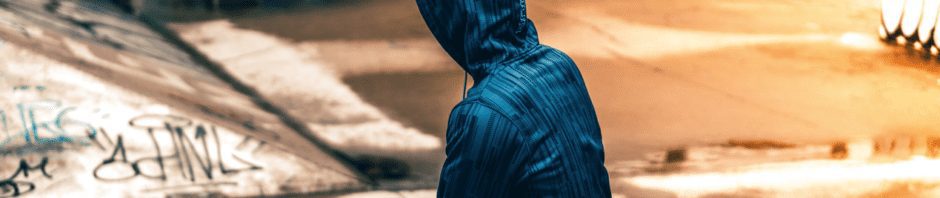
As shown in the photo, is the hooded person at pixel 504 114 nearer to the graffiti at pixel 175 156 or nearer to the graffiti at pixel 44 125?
the graffiti at pixel 175 156

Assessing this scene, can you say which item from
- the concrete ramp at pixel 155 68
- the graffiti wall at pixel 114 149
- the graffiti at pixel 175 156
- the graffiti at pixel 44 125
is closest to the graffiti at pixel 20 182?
the graffiti wall at pixel 114 149

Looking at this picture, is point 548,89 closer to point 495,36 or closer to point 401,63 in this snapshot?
point 495,36

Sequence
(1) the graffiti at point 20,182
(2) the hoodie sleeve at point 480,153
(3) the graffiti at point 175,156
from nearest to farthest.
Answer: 1. (2) the hoodie sleeve at point 480,153
2. (1) the graffiti at point 20,182
3. (3) the graffiti at point 175,156

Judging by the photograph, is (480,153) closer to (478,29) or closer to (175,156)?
(478,29)

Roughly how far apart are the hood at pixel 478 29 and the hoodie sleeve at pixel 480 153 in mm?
142

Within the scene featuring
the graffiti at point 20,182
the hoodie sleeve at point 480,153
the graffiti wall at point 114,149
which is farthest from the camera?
the graffiti wall at point 114,149

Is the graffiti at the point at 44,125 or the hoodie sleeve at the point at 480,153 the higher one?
the graffiti at the point at 44,125

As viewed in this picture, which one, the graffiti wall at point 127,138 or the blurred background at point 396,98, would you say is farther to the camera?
the blurred background at point 396,98

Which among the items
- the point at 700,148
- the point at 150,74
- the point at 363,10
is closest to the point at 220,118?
the point at 150,74

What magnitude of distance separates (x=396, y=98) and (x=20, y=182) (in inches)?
124

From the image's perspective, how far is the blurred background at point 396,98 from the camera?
495cm

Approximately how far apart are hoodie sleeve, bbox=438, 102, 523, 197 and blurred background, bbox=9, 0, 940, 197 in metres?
3.23

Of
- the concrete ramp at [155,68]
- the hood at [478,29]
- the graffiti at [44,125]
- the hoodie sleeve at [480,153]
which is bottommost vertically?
the hoodie sleeve at [480,153]

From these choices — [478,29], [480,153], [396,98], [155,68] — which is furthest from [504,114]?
[155,68]
